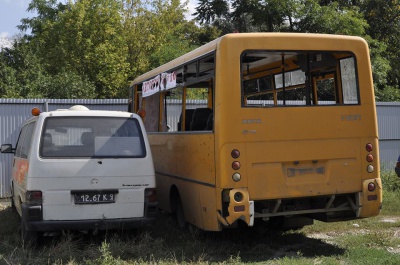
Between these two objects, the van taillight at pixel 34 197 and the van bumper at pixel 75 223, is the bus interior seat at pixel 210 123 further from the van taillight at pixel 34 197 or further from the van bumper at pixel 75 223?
the van taillight at pixel 34 197

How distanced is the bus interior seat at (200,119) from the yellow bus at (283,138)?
2cm

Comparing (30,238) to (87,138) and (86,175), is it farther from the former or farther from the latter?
(87,138)

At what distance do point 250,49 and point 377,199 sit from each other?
2643mm

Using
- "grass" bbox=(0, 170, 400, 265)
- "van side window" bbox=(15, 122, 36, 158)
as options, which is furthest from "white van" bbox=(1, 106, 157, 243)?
"van side window" bbox=(15, 122, 36, 158)

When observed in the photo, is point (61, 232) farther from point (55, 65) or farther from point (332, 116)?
point (55, 65)

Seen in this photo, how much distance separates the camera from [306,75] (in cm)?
802

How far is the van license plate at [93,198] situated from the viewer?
7152mm

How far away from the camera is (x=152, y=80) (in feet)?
33.5

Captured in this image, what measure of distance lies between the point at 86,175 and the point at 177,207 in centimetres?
228

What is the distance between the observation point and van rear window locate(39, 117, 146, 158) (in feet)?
24.1

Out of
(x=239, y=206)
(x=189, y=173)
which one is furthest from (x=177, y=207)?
(x=239, y=206)

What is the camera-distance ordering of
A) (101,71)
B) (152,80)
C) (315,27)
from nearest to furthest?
(152,80) → (315,27) → (101,71)

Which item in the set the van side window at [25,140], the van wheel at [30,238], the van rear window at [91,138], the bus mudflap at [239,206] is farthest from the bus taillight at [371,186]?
the van side window at [25,140]

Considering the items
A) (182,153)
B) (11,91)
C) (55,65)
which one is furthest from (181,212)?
(55,65)
